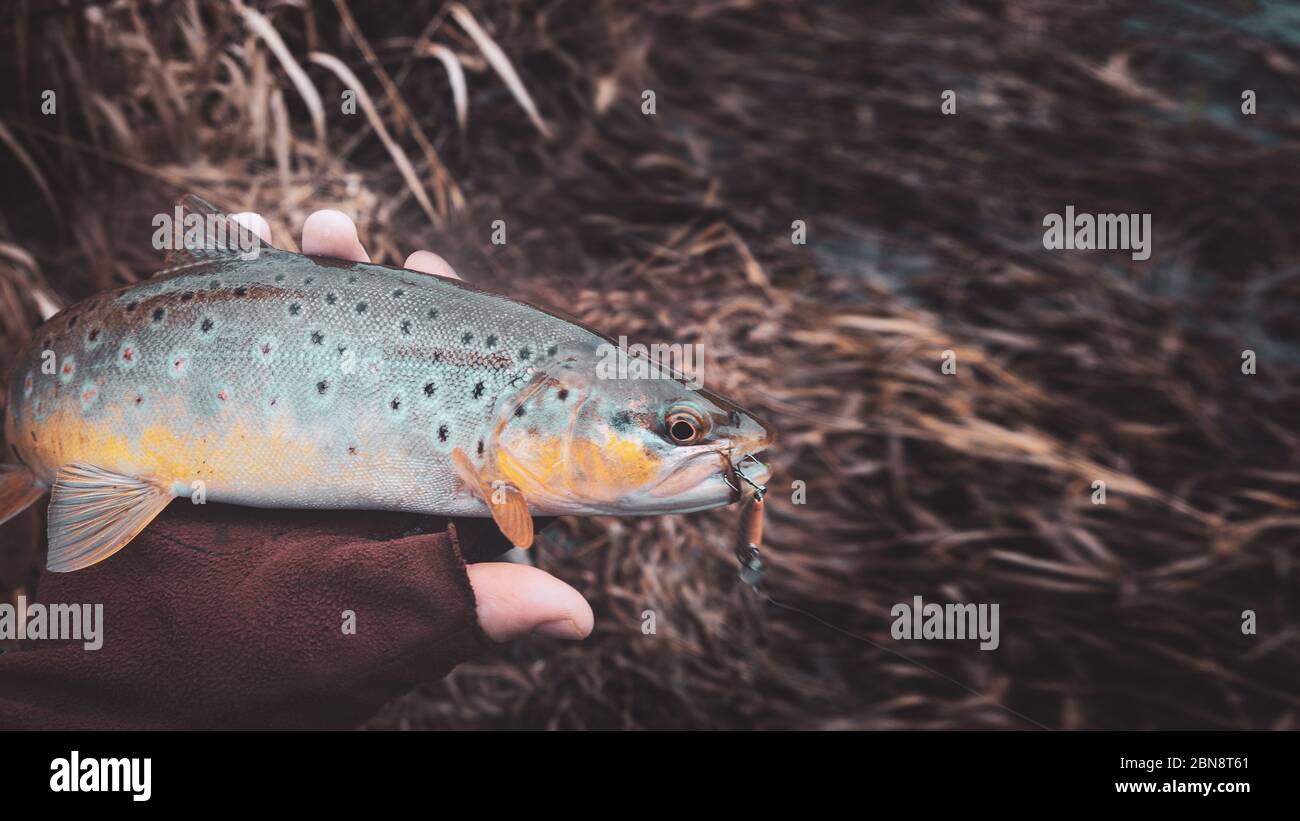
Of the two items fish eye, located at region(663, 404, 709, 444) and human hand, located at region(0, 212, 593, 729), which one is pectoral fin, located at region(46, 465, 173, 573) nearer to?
human hand, located at region(0, 212, 593, 729)

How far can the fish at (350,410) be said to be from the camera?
111 cm

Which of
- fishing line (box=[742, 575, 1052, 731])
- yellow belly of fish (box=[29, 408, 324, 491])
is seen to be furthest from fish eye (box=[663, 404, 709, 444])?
yellow belly of fish (box=[29, 408, 324, 491])

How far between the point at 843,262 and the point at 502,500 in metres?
1.55

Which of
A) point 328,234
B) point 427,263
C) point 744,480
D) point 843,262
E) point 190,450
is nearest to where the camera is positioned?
point 744,480

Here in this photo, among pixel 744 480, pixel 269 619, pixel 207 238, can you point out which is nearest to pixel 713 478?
pixel 744 480

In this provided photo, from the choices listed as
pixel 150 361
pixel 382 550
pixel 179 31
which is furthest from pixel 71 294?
pixel 382 550

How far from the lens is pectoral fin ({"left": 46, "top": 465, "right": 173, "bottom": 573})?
1165 millimetres

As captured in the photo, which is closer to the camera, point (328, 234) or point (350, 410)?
point (350, 410)

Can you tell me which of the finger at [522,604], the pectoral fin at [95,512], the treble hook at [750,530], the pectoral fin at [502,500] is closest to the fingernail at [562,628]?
the finger at [522,604]

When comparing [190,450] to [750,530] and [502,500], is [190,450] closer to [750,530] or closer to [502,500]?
[502,500]

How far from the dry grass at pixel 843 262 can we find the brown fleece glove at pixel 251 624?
115 centimetres

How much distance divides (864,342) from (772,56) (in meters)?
0.91

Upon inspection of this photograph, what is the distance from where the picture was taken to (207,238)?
126 cm

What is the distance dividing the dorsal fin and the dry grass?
3.79 ft
